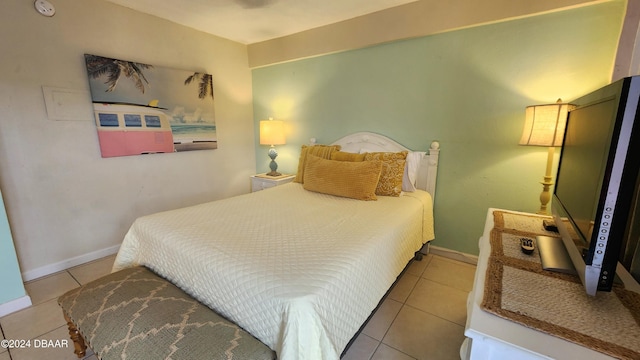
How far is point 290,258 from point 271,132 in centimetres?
226

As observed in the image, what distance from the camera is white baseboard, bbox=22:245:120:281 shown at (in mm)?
2158

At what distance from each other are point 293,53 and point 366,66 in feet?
3.06

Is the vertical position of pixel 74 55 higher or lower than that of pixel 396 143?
higher

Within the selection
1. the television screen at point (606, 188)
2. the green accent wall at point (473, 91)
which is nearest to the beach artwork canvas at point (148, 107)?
the green accent wall at point (473, 91)

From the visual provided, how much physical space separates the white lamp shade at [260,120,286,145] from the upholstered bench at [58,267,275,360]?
2.16 metres

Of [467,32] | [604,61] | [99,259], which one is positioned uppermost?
[467,32]

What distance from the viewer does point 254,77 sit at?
360 cm

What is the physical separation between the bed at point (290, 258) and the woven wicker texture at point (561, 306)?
1.88 ft

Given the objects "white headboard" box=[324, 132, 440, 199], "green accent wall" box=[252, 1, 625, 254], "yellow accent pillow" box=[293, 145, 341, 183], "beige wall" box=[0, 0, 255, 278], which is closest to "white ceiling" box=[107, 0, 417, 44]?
"beige wall" box=[0, 0, 255, 278]

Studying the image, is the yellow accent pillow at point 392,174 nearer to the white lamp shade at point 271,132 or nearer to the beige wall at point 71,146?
the white lamp shade at point 271,132

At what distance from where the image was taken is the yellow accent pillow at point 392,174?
226cm

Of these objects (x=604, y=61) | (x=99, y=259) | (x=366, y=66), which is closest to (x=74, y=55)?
(x=99, y=259)

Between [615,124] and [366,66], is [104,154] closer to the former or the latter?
[366,66]

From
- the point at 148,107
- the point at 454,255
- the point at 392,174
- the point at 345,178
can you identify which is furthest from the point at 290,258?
the point at 148,107
